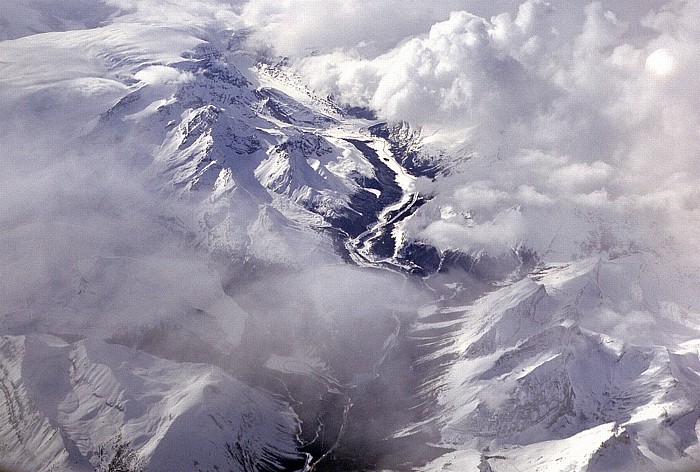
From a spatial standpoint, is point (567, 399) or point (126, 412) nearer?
point (126, 412)

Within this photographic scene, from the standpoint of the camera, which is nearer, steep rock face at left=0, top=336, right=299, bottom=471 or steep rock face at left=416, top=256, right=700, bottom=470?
steep rock face at left=0, top=336, right=299, bottom=471

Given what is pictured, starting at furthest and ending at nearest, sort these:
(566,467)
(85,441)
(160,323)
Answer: (160,323) → (85,441) → (566,467)

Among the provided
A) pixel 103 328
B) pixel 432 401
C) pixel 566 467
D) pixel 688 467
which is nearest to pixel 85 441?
pixel 103 328

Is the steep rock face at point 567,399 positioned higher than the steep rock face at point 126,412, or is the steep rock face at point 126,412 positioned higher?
the steep rock face at point 126,412

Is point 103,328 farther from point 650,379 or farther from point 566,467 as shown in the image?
point 650,379

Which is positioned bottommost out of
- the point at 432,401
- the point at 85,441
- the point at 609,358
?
the point at 432,401

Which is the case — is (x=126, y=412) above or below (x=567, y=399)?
above

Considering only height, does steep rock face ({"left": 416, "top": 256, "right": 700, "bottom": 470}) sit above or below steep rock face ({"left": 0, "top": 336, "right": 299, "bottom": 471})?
below

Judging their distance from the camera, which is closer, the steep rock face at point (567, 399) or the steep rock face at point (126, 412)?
the steep rock face at point (126, 412)
